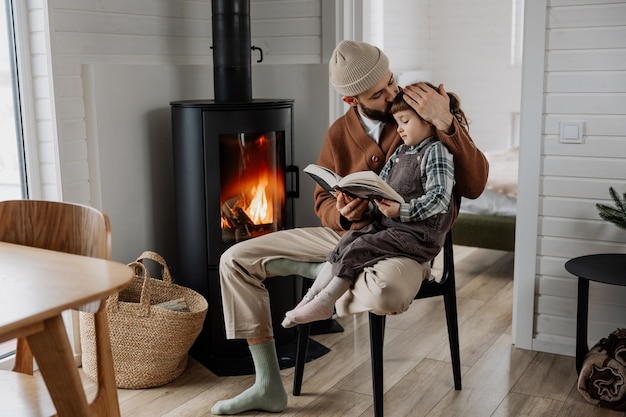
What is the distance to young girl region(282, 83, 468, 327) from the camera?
2.48 m

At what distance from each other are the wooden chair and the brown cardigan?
1098mm

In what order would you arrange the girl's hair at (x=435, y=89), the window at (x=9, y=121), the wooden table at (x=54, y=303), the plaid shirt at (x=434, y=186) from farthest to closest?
1. the window at (x=9, y=121)
2. the girl's hair at (x=435, y=89)
3. the plaid shirt at (x=434, y=186)
4. the wooden table at (x=54, y=303)

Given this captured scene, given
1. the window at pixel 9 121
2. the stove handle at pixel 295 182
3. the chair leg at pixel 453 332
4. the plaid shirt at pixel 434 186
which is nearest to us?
the plaid shirt at pixel 434 186

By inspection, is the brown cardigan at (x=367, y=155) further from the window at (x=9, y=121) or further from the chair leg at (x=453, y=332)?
the window at (x=9, y=121)

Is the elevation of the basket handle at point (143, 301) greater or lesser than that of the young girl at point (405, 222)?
lesser

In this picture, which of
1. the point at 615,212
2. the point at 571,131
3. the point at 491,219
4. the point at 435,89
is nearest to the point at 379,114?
the point at 435,89

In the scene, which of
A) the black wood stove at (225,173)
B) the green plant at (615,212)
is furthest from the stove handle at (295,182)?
the green plant at (615,212)

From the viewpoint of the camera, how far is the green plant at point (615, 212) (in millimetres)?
2850

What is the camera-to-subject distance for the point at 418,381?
3.00 meters

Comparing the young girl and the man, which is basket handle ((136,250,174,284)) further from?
the young girl

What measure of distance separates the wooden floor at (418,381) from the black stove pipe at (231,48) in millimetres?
1181

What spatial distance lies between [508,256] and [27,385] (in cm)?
380

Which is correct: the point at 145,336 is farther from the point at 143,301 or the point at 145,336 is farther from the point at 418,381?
A: the point at 418,381

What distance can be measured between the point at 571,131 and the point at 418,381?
1.19m
